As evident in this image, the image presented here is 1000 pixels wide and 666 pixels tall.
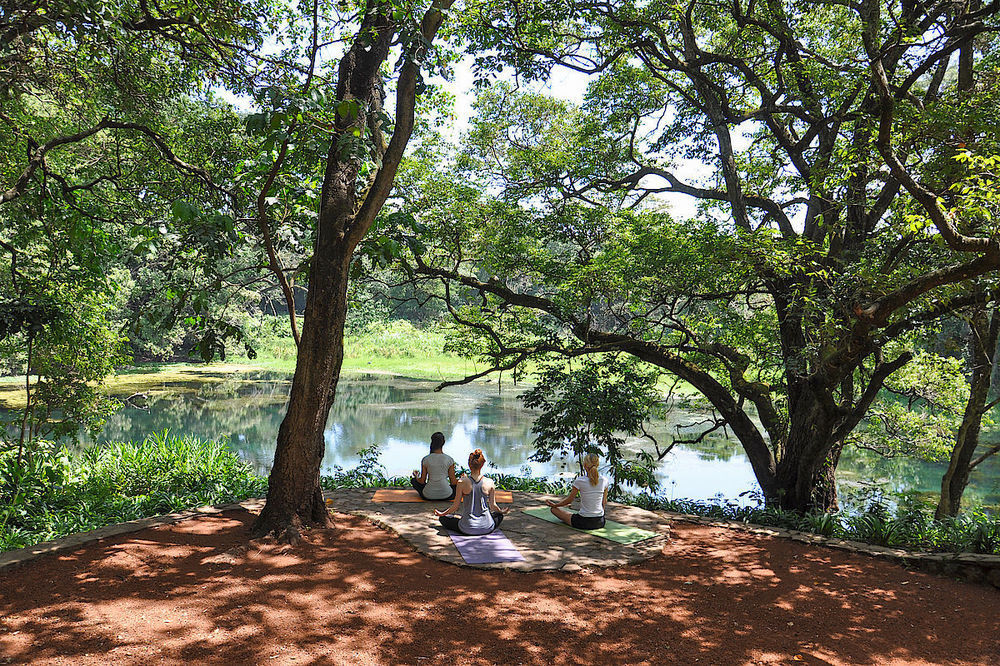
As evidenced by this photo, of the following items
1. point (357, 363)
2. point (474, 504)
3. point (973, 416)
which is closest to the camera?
point (474, 504)

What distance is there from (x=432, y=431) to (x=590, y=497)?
9.92m

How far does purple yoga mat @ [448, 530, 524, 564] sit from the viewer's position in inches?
174

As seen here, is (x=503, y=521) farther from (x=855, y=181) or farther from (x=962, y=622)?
(x=855, y=181)

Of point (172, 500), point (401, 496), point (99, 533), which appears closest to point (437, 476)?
point (401, 496)

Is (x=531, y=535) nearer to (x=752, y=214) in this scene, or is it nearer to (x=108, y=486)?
(x=108, y=486)

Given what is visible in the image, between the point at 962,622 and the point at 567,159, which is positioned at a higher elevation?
the point at 567,159

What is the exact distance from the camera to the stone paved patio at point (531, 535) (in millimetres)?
4477

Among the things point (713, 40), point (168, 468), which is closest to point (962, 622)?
point (168, 468)

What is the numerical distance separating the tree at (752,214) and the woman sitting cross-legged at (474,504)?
238 cm

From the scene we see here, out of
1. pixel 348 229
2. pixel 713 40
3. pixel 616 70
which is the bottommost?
pixel 348 229

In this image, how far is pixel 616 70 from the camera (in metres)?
8.14

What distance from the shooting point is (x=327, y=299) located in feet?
15.4

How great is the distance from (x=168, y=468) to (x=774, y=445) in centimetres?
729

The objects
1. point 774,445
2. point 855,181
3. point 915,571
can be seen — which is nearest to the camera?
point 915,571
